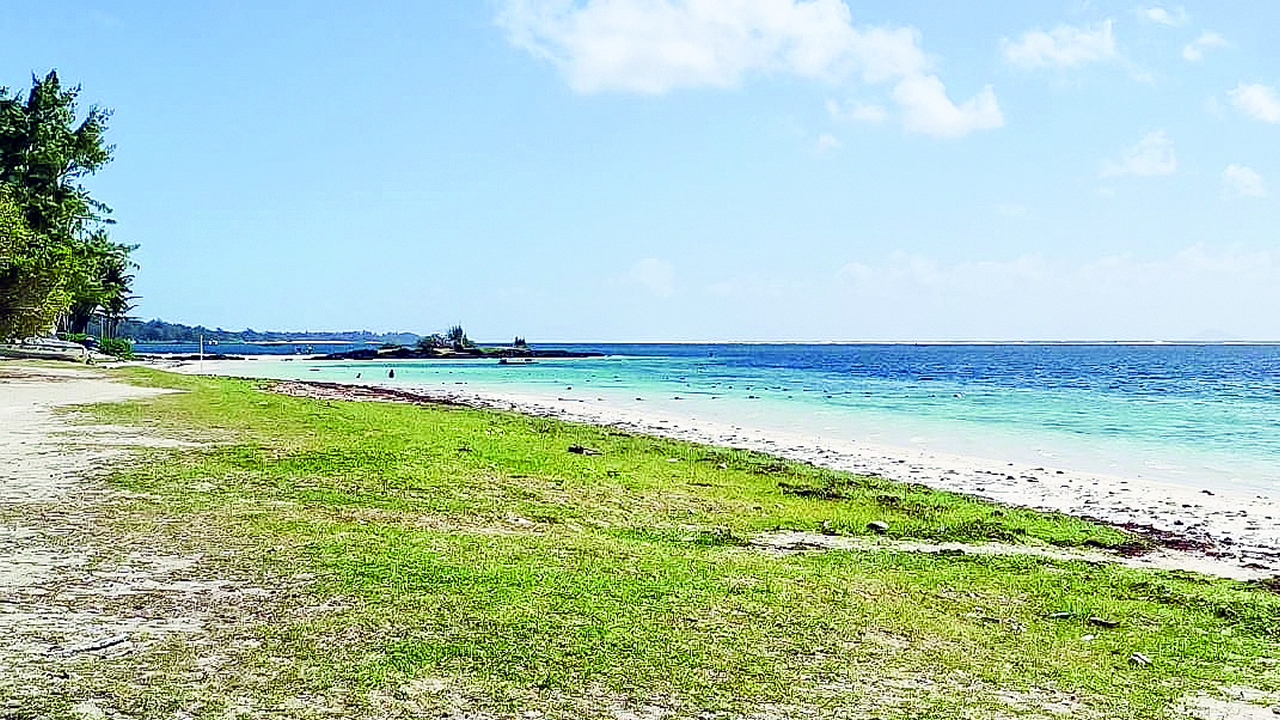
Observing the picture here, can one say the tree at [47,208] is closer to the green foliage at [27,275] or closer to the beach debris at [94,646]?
the green foliage at [27,275]

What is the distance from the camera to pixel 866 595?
7.61 metres

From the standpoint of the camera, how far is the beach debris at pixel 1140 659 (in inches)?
244

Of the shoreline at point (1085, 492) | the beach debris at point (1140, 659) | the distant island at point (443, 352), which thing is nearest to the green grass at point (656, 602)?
the beach debris at point (1140, 659)

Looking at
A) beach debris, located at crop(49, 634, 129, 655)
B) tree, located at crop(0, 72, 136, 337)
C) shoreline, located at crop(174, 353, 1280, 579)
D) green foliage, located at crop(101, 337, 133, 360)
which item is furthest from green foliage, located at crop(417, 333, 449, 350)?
beach debris, located at crop(49, 634, 129, 655)

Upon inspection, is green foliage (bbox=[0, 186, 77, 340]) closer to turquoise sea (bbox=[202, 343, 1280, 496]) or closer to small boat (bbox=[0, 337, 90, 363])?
small boat (bbox=[0, 337, 90, 363])

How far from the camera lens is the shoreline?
38.6 ft

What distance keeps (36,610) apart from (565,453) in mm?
11468

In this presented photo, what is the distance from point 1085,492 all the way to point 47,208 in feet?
136

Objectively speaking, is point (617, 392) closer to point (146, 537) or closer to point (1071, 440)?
point (1071, 440)

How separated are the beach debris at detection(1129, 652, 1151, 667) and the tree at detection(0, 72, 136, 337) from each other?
37286 millimetres

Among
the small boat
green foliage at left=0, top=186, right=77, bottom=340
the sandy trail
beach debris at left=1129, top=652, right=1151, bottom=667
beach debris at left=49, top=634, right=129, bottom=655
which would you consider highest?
green foliage at left=0, top=186, right=77, bottom=340

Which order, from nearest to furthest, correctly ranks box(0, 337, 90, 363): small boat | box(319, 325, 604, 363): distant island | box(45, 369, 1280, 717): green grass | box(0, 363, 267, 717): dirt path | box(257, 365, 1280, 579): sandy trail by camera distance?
box(0, 363, 267, 717): dirt path → box(45, 369, 1280, 717): green grass → box(257, 365, 1280, 579): sandy trail → box(0, 337, 90, 363): small boat → box(319, 325, 604, 363): distant island

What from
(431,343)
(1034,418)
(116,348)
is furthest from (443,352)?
(1034,418)

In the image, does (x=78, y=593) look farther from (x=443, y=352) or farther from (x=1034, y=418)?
(x=443, y=352)
